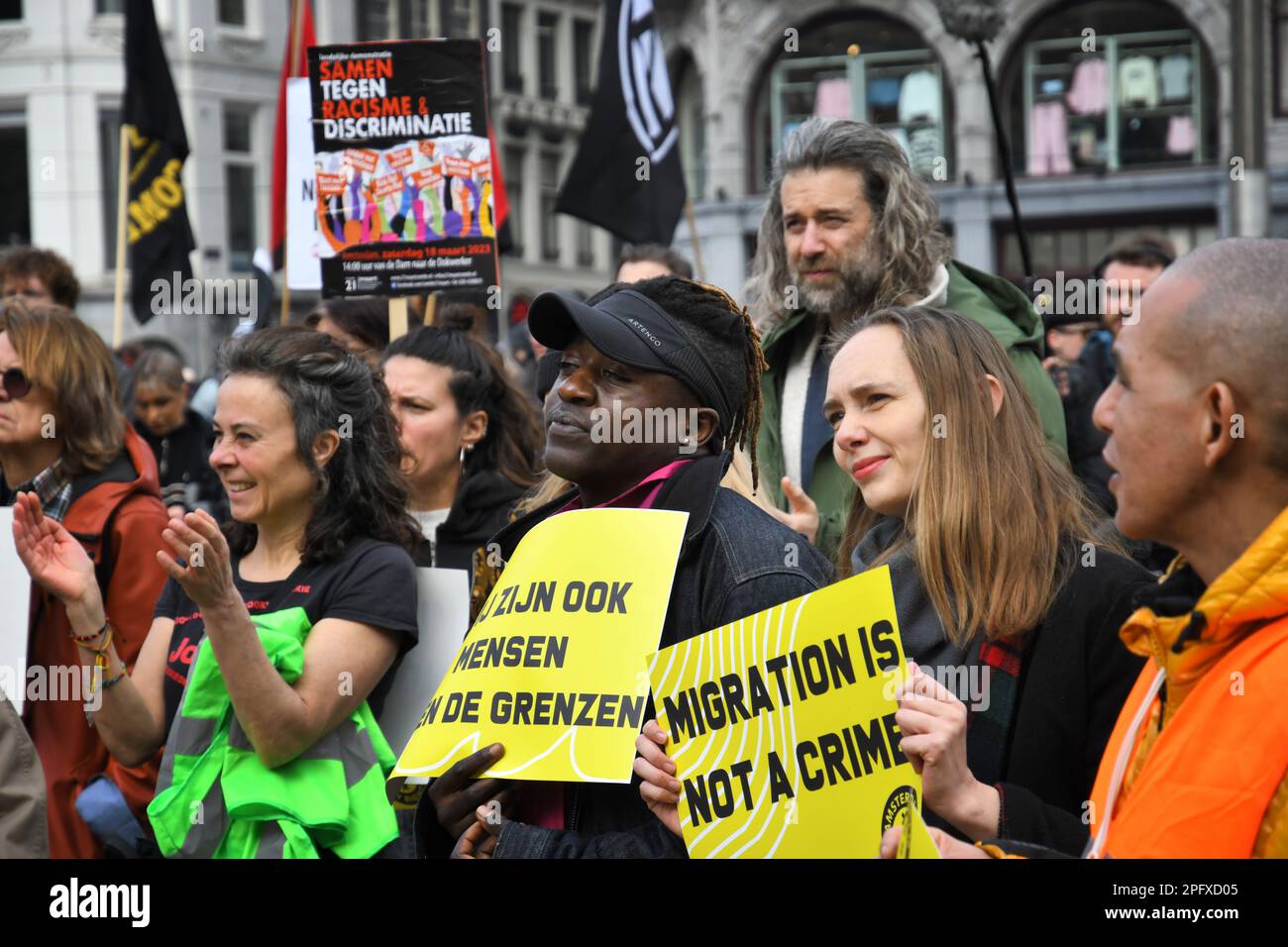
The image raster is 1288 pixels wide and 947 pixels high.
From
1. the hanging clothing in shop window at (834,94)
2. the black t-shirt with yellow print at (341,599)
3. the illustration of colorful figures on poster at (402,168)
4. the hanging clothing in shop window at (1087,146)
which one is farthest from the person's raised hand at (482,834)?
the hanging clothing in shop window at (834,94)

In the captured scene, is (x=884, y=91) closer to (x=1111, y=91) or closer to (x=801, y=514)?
(x=1111, y=91)

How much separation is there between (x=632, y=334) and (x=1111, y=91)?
26.7 meters

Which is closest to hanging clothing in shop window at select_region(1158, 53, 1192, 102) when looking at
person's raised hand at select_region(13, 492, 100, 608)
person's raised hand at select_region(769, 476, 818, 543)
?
person's raised hand at select_region(769, 476, 818, 543)

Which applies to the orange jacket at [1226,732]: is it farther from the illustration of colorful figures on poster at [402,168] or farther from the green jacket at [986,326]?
the illustration of colorful figures on poster at [402,168]

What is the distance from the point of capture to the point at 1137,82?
27.5m

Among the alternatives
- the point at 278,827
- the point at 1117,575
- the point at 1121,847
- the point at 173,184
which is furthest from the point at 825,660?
Answer: the point at 173,184

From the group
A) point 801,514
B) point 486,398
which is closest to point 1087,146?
point 486,398

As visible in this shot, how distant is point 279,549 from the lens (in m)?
3.77

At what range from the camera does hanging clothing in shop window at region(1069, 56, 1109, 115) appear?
2762 centimetres

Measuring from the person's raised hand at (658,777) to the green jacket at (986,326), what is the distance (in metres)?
1.67

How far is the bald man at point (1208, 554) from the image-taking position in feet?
6.08

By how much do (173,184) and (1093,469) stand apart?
636 cm

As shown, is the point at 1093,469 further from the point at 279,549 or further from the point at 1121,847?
the point at 1121,847

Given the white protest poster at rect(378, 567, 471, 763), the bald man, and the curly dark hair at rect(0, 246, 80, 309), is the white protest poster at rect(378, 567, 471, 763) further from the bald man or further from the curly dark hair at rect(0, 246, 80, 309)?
the curly dark hair at rect(0, 246, 80, 309)
